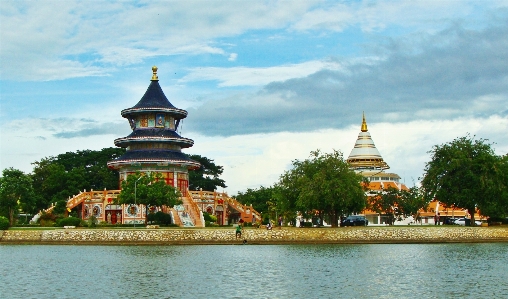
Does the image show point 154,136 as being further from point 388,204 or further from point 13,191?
point 388,204

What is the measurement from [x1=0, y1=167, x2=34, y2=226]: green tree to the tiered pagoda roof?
14161 millimetres

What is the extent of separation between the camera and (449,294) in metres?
34.0

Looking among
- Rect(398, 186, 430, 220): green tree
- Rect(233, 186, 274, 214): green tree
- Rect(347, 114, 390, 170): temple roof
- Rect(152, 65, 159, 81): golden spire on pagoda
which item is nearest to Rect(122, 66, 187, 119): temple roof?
Rect(152, 65, 159, 81): golden spire on pagoda

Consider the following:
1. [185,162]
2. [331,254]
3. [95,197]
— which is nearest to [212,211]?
[185,162]

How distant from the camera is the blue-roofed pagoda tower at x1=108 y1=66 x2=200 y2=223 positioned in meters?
92.9

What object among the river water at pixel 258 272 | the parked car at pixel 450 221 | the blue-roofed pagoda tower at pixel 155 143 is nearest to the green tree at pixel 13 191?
the blue-roofed pagoda tower at pixel 155 143

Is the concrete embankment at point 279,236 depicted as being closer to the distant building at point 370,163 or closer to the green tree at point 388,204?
the green tree at point 388,204

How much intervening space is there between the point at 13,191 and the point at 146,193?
45.0 feet

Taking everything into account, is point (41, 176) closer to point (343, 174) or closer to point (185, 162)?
point (185, 162)

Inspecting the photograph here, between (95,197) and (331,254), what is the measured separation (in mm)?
41927

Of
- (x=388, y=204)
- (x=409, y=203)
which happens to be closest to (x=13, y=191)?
(x=388, y=204)

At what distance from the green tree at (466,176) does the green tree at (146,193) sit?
2496cm

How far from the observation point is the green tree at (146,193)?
76.7 meters

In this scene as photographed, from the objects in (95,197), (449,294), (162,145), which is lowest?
(449,294)
